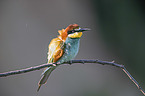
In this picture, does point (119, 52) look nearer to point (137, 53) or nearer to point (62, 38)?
point (137, 53)

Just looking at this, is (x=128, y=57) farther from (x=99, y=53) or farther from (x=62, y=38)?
(x=62, y=38)

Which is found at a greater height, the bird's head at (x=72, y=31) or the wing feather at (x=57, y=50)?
the bird's head at (x=72, y=31)

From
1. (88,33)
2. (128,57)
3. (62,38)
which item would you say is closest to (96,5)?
(88,33)

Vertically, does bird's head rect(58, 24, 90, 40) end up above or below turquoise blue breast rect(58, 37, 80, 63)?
above

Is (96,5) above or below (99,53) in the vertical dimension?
above

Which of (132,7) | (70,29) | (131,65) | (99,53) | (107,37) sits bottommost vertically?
(131,65)

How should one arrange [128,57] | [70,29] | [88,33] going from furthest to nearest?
1. [128,57]
2. [88,33]
3. [70,29]

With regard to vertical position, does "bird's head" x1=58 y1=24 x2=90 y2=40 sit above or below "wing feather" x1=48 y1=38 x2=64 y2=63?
above

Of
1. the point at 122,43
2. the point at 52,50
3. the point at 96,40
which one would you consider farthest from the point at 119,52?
the point at 52,50

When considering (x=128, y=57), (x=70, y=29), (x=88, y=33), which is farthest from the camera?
(x=128, y=57)

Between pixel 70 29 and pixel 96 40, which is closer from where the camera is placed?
pixel 70 29
